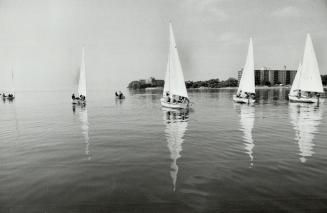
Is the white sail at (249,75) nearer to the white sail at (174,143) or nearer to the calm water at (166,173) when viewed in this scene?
the white sail at (174,143)

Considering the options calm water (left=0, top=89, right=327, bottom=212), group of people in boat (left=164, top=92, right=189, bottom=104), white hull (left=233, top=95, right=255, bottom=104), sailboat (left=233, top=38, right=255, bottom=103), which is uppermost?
sailboat (left=233, top=38, right=255, bottom=103)

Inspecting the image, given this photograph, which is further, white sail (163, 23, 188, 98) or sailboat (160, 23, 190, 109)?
white sail (163, 23, 188, 98)

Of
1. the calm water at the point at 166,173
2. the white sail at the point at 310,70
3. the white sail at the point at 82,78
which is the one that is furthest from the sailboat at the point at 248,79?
the calm water at the point at 166,173

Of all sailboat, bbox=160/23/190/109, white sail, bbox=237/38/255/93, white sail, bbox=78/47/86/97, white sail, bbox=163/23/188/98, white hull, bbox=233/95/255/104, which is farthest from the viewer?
white sail, bbox=237/38/255/93

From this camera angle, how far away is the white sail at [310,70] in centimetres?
6962

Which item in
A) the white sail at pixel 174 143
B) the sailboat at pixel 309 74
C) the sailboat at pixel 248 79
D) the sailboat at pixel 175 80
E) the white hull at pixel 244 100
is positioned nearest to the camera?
the white sail at pixel 174 143

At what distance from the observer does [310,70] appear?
70188 mm

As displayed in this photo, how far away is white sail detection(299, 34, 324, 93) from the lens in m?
69.6

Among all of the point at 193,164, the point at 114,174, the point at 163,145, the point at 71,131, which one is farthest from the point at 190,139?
the point at 71,131

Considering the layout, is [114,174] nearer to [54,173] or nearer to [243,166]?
[54,173]

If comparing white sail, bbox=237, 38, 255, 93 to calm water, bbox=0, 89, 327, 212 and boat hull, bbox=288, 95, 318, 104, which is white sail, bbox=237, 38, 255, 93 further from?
calm water, bbox=0, 89, 327, 212

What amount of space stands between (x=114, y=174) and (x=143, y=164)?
229 centimetres

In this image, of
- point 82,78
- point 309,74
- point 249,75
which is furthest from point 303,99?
point 82,78

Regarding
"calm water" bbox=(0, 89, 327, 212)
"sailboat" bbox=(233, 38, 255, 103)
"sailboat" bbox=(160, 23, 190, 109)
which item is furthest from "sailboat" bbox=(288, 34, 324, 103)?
"calm water" bbox=(0, 89, 327, 212)
